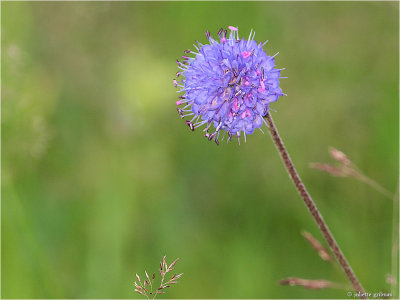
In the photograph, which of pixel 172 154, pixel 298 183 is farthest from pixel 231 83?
pixel 172 154

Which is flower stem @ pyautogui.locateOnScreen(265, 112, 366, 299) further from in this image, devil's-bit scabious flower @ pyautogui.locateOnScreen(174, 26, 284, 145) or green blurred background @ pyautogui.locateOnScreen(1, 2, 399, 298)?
green blurred background @ pyautogui.locateOnScreen(1, 2, 399, 298)

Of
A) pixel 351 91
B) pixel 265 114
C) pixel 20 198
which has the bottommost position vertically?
pixel 265 114

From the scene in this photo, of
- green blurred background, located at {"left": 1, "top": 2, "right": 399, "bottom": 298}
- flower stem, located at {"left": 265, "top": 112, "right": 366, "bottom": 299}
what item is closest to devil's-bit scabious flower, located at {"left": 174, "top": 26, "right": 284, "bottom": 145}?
flower stem, located at {"left": 265, "top": 112, "right": 366, "bottom": 299}

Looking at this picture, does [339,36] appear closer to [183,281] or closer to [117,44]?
[117,44]

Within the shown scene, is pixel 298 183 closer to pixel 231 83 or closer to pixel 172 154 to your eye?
pixel 231 83

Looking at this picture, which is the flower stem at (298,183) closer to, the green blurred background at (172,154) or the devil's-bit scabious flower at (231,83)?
the devil's-bit scabious flower at (231,83)

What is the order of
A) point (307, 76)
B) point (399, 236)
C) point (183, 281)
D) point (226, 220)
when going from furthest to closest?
point (307, 76)
point (226, 220)
point (183, 281)
point (399, 236)

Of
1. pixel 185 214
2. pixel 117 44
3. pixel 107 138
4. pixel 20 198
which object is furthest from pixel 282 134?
pixel 20 198
